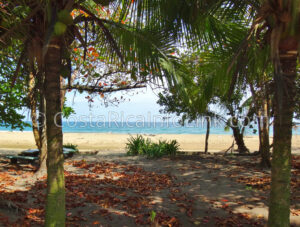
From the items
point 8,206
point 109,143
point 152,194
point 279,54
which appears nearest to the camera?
point 279,54

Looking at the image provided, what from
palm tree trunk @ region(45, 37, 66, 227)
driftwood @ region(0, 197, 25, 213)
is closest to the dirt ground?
driftwood @ region(0, 197, 25, 213)

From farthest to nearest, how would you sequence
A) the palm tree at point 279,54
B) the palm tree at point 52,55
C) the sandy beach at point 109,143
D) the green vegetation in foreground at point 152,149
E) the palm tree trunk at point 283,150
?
the sandy beach at point 109,143, the green vegetation in foreground at point 152,149, the palm tree trunk at point 283,150, the palm tree at point 52,55, the palm tree at point 279,54

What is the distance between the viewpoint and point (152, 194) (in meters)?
6.21

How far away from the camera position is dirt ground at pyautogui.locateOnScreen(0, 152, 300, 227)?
4645 mm

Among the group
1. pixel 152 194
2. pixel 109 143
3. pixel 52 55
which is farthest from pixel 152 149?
pixel 109 143

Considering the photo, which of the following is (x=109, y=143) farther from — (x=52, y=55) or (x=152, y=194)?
(x=52, y=55)

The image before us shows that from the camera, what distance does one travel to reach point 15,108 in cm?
823

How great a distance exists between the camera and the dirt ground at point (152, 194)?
4.64m

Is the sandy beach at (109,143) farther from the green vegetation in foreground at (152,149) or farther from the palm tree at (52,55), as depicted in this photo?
the palm tree at (52,55)

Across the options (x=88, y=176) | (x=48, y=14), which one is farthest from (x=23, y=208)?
(x=48, y=14)

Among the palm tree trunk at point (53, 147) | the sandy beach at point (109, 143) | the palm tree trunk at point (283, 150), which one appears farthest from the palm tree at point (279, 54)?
the sandy beach at point (109, 143)

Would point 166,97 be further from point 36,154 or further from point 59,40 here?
point 59,40

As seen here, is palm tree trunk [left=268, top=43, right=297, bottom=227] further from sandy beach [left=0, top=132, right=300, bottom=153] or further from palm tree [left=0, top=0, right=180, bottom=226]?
sandy beach [left=0, top=132, right=300, bottom=153]

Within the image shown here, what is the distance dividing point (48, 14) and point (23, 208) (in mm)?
3645
